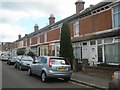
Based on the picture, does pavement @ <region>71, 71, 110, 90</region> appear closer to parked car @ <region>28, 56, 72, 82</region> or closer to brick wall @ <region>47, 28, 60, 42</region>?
parked car @ <region>28, 56, 72, 82</region>

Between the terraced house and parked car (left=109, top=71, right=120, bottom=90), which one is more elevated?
the terraced house

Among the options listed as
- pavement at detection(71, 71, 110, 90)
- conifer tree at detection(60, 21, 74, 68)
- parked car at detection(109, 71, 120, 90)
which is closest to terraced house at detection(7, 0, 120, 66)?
conifer tree at detection(60, 21, 74, 68)

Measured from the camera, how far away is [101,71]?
12.7m

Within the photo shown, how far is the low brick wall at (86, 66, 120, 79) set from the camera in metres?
11.8

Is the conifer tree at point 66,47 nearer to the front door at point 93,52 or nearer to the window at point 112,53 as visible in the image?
the front door at point 93,52

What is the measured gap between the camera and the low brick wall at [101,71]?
11.8m

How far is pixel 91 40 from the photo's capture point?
16844 millimetres

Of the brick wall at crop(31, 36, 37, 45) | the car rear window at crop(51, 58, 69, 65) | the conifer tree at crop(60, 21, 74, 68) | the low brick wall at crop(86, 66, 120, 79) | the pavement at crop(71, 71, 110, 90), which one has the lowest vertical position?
the pavement at crop(71, 71, 110, 90)

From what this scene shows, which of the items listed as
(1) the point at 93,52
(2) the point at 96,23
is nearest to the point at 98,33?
(2) the point at 96,23

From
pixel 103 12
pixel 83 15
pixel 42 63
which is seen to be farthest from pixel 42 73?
pixel 83 15

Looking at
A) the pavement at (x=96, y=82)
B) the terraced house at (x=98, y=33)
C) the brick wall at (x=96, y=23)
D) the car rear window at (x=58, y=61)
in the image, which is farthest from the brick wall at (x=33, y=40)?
the car rear window at (x=58, y=61)

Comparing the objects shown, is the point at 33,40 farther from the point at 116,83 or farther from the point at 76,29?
the point at 116,83

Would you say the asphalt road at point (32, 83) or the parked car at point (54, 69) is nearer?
the asphalt road at point (32, 83)

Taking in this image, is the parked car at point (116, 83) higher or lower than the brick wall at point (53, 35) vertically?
lower
